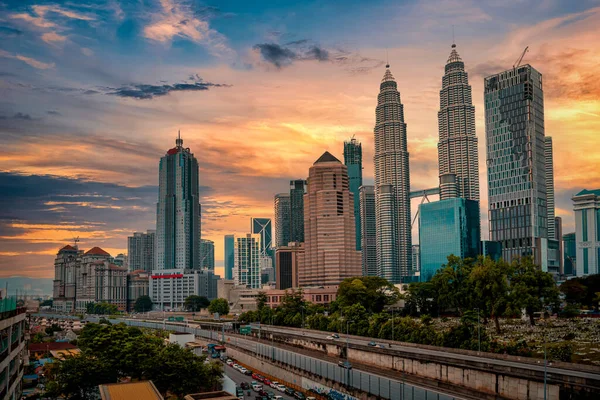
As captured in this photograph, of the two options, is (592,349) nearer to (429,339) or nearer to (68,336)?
(429,339)

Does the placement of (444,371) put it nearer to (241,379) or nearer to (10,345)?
(241,379)

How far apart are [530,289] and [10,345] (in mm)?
81383

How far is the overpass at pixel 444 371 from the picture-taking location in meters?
58.7

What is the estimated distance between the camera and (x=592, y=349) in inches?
3223

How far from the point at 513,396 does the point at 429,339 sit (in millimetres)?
34586

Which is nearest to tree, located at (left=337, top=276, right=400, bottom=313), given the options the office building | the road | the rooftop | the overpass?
the overpass

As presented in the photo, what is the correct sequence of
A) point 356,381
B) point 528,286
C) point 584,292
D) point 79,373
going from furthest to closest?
point 584,292, point 528,286, point 356,381, point 79,373

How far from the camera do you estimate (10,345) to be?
53312 millimetres

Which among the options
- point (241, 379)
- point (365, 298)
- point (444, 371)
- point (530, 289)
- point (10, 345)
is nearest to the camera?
point (10, 345)

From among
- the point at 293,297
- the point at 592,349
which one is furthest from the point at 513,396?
the point at 293,297

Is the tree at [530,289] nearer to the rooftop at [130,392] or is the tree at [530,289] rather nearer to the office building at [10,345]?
the rooftop at [130,392]

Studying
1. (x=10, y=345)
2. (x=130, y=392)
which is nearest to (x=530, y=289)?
(x=130, y=392)

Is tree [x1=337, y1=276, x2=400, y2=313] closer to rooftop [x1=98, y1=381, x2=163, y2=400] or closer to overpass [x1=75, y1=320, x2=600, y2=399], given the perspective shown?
overpass [x1=75, y1=320, x2=600, y2=399]

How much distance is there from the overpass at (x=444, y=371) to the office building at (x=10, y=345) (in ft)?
124
